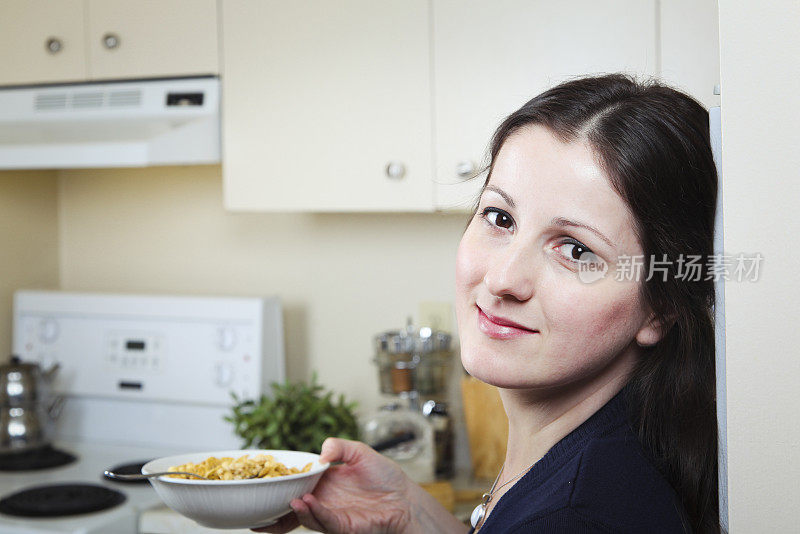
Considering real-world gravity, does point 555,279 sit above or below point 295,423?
above

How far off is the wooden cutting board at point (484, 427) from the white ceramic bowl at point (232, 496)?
99 centimetres

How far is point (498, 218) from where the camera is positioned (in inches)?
35.2

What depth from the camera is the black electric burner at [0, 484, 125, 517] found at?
1.88 m

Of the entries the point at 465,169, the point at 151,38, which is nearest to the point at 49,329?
the point at 151,38

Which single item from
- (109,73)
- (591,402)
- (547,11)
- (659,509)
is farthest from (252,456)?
(109,73)

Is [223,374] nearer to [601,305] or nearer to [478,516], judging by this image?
[478,516]

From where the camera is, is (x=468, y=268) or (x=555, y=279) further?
(x=468, y=268)

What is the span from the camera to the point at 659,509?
2.54 ft

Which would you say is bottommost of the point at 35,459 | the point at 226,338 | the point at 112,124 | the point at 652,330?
the point at 35,459

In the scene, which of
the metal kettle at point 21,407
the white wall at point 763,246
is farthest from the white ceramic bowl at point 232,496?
the metal kettle at point 21,407

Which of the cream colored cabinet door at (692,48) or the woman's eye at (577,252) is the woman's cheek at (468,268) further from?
the cream colored cabinet door at (692,48)

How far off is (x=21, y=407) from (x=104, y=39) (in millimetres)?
1018

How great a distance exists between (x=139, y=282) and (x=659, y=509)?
2.20 m

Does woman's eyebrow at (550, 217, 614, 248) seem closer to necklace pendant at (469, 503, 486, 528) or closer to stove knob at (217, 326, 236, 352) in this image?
necklace pendant at (469, 503, 486, 528)
